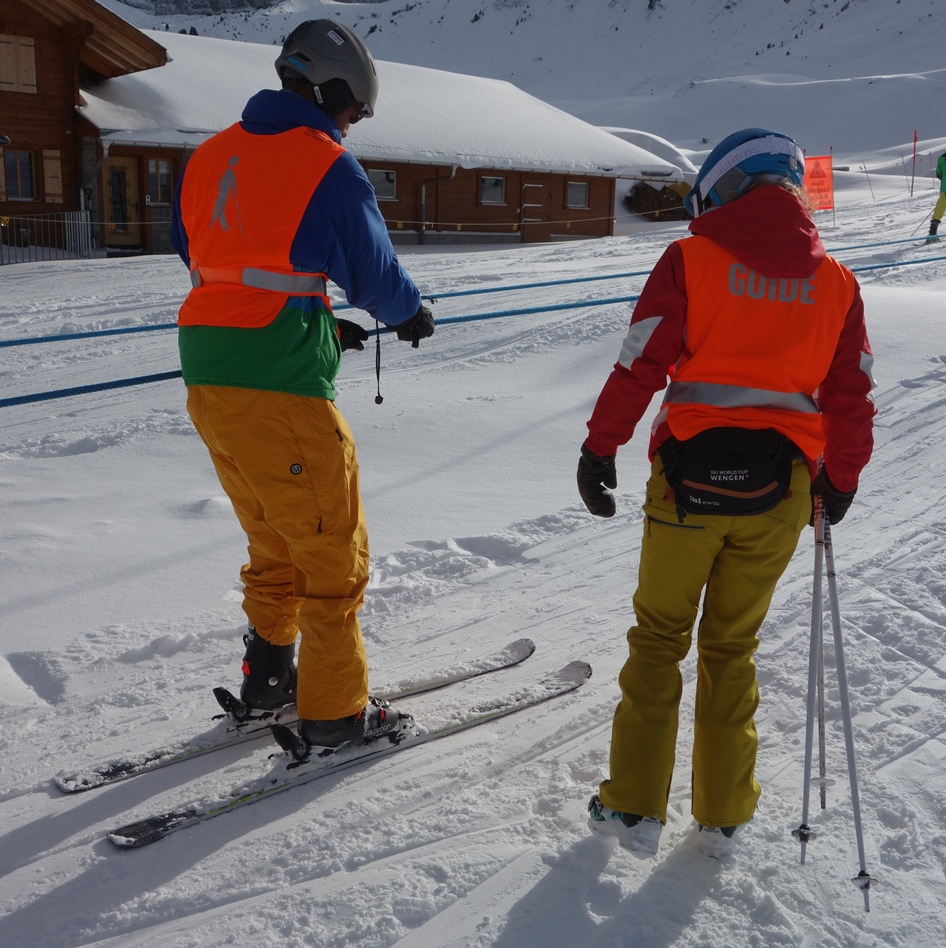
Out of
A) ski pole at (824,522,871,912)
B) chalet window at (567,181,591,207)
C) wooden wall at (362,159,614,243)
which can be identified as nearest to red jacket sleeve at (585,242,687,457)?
ski pole at (824,522,871,912)

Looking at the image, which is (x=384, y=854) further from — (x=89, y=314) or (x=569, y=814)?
(x=89, y=314)

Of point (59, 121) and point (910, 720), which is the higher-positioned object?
point (59, 121)

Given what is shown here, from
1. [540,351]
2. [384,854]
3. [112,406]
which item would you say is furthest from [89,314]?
[384,854]

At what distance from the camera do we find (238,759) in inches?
105

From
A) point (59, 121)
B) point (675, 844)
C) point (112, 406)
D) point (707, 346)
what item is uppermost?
point (59, 121)

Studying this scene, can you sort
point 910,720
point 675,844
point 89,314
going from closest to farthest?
point 675,844 → point 910,720 → point 89,314

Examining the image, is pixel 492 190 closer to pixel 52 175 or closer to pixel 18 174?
pixel 52 175

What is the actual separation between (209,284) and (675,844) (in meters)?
1.83

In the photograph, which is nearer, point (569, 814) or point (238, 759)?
point (569, 814)

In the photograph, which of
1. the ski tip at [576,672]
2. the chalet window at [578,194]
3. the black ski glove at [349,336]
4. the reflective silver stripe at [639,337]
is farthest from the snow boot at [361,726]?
the chalet window at [578,194]

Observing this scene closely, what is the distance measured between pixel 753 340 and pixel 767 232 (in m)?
0.24

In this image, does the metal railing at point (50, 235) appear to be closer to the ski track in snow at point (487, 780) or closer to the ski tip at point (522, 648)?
the ski track in snow at point (487, 780)

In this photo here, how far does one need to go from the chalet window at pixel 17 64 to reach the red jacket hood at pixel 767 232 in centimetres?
1737

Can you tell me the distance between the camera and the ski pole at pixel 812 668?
2172mm
